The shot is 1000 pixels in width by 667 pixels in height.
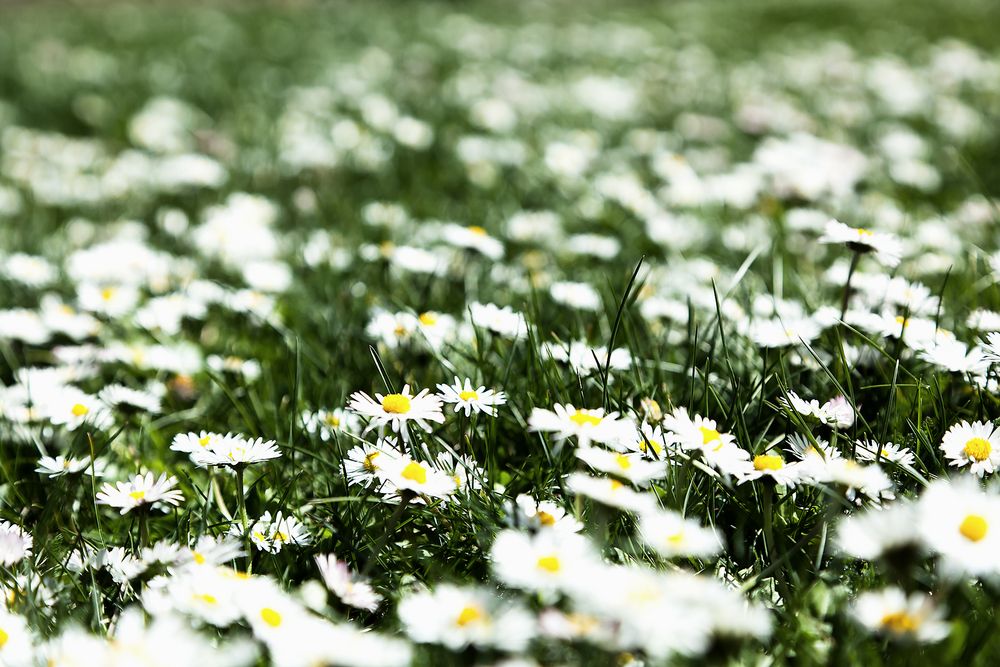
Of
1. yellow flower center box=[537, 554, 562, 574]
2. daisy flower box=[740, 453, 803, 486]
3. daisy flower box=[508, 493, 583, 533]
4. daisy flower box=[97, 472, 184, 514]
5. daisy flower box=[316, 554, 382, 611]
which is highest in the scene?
daisy flower box=[740, 453, 803, 486]

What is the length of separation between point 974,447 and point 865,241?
384 mm

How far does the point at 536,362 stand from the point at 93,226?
5.56ft

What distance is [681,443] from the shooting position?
3.65ft

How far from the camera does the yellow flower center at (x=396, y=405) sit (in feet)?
3.66

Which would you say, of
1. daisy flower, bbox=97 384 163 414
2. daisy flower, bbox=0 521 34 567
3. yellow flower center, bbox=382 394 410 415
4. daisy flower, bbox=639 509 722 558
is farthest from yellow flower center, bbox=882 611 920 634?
daisy flower, bbox=97 384 163 414

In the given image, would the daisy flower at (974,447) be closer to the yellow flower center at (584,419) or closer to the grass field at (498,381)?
the grass field at (498,381)

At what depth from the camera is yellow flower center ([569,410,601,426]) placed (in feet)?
3.40

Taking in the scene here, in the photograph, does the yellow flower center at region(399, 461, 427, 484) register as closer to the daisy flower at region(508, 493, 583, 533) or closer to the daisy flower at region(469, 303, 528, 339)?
the daisy flower at region(508, 493, 583, 533)

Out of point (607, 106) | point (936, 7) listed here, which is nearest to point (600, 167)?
point (607, 106)

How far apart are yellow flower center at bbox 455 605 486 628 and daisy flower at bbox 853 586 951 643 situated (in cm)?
36

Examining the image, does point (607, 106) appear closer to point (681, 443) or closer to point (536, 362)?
point (536, 362)

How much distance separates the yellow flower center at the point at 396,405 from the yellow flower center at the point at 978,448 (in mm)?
711

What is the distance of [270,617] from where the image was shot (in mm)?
860

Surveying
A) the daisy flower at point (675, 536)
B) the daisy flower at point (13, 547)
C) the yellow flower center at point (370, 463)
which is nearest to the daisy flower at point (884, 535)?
the daisy flower at point (675, 536)
